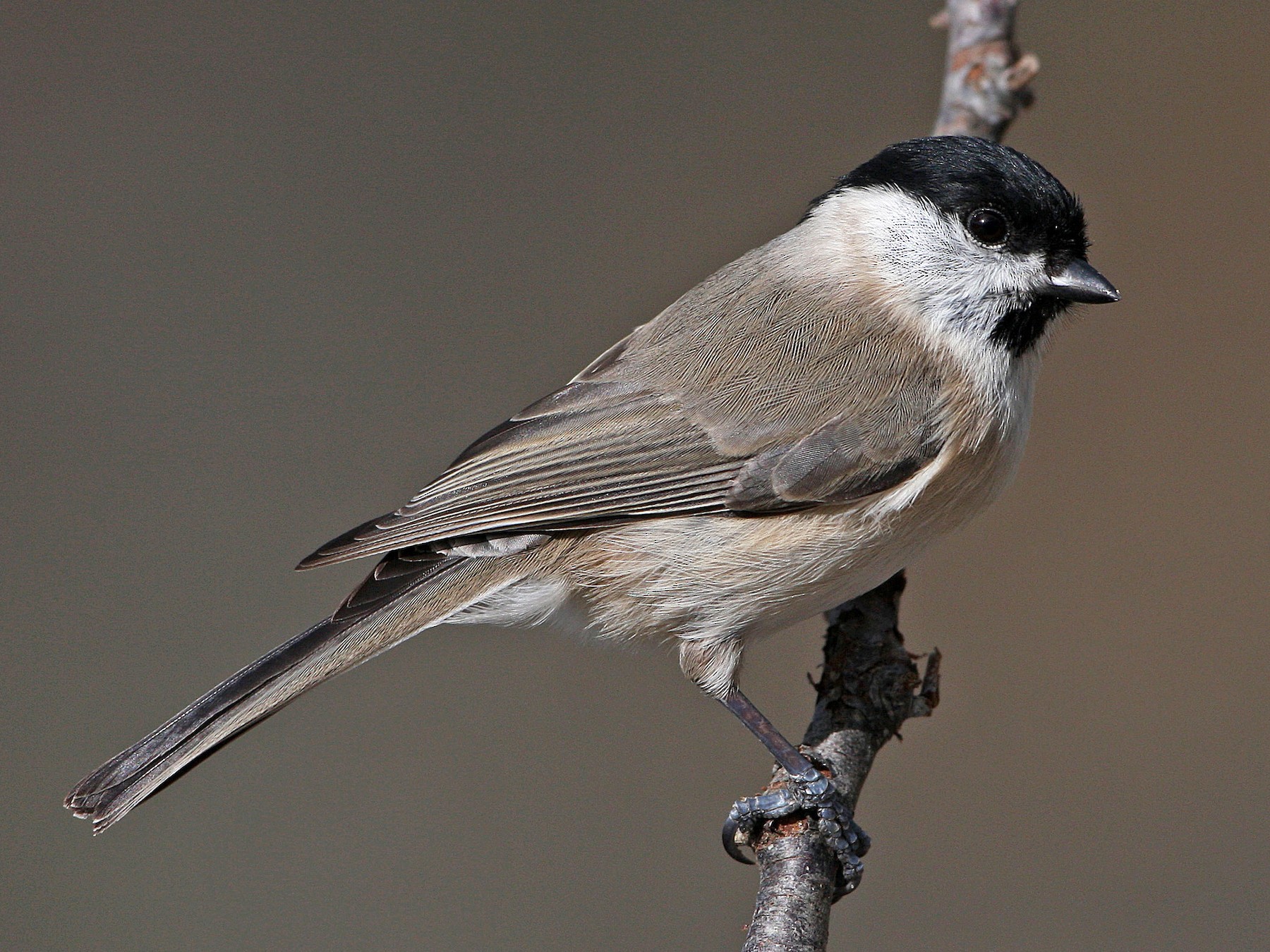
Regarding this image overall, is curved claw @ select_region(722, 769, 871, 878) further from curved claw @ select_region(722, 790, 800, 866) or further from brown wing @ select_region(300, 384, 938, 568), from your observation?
brown wing @ select_region(300, 384, 938, 568)

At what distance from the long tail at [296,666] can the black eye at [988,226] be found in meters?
1.03

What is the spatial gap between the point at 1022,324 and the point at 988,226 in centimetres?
19

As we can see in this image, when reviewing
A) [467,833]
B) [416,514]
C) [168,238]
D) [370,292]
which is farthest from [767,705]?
[168,238]

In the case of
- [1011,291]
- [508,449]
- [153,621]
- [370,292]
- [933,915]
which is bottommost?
[933,915]

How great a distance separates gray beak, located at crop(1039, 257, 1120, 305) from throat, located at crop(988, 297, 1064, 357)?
1.0 inches

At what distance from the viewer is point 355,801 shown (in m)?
3.63

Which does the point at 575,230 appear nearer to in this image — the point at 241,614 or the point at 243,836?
the point at 241,614

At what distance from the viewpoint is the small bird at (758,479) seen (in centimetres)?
196

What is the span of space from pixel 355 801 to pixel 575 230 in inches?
95.7

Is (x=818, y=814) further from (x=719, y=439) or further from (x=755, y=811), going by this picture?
(x=719, y=439)

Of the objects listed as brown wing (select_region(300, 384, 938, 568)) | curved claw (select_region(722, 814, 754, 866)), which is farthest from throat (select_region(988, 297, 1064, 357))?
curved claw (select_region(722, 814, 754, 866))

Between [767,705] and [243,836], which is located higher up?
[767,705]

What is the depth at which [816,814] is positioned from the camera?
6.29 feet

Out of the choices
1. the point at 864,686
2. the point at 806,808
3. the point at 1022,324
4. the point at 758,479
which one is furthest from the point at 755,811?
the point at 1022,324
